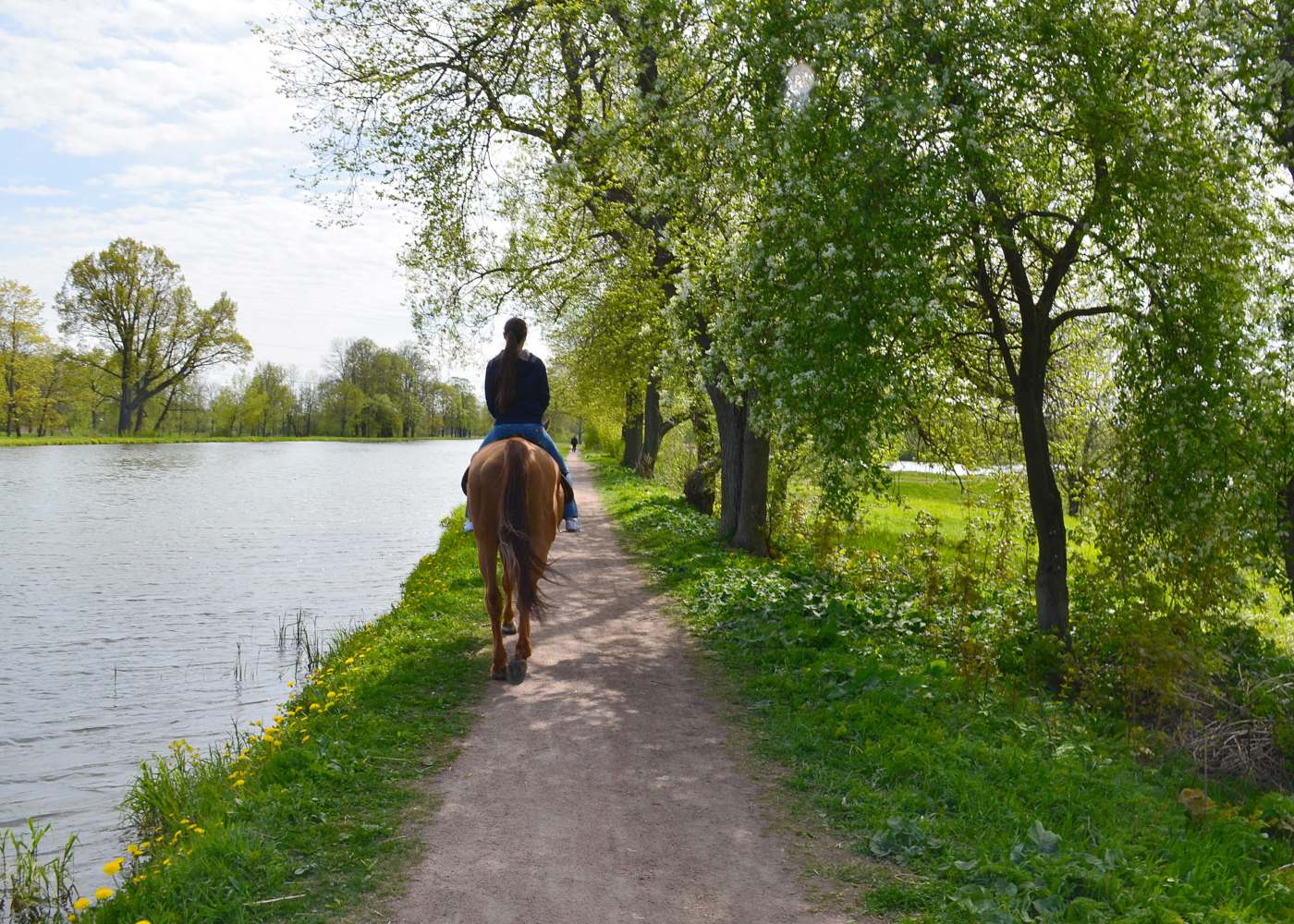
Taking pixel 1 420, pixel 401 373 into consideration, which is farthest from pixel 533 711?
pixel 401 373

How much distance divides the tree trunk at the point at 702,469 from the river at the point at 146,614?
Result: 6965 mm

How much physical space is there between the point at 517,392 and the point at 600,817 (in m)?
4.62

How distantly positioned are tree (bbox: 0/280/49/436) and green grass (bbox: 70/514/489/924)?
67.6 m

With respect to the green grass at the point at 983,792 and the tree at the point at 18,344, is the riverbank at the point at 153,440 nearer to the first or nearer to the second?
the tree at the point at 18,344

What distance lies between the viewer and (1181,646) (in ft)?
25.5

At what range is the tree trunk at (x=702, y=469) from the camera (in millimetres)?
21672

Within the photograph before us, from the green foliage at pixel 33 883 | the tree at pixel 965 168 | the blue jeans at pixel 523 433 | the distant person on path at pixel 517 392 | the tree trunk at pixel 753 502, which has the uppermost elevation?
the tree at pixel 965 168

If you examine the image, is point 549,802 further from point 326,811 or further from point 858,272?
point 858,272

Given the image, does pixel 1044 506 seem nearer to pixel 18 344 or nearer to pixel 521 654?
pixel 521 654

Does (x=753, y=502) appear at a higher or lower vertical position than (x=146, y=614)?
higher

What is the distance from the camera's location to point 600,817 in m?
5.48

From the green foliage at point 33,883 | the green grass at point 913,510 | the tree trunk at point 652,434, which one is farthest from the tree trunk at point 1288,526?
the tree trunk at point 652,434

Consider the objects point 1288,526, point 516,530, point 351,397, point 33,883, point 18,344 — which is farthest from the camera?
point 351,397

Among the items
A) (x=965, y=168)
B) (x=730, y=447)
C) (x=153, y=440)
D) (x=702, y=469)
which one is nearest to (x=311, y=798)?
(x=965, y=168)
